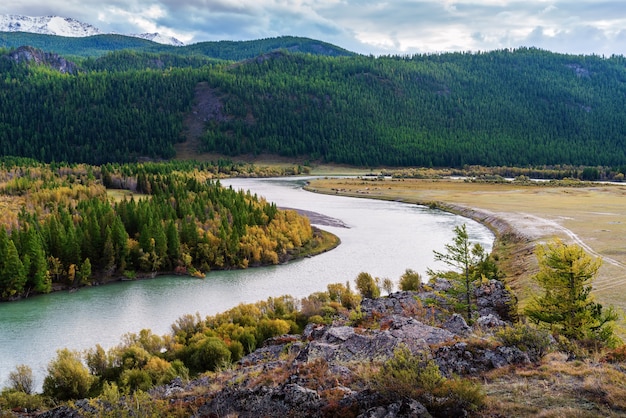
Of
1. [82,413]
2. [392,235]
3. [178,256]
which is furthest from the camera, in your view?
[392,235]

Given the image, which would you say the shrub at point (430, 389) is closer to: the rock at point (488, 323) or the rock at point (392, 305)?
the rock at point (488, 323)

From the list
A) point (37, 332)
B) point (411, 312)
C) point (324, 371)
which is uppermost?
point (324, 371)

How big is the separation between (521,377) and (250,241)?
57342 mm

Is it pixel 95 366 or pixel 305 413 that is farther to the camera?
pixel 95 366

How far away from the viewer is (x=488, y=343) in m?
23.0

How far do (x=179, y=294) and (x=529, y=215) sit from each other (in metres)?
70.6

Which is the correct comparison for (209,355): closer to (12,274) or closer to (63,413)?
(63,413)

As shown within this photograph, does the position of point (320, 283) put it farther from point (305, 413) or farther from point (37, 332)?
point (305, 413)

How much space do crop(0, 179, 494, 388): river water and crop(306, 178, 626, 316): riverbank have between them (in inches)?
285

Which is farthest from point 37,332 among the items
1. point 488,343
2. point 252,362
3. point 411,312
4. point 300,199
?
point 300,199

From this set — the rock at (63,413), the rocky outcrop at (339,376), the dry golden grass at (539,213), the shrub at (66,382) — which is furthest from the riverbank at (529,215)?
the shrub at (66,382)

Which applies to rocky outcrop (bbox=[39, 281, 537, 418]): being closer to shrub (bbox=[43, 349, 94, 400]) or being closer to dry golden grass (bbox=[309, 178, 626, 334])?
shrub (bbox=[43, 349, 94, 400])

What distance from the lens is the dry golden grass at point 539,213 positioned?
5220 cm

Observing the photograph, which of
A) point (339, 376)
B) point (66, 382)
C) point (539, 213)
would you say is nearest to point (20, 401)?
point (66, 382)
